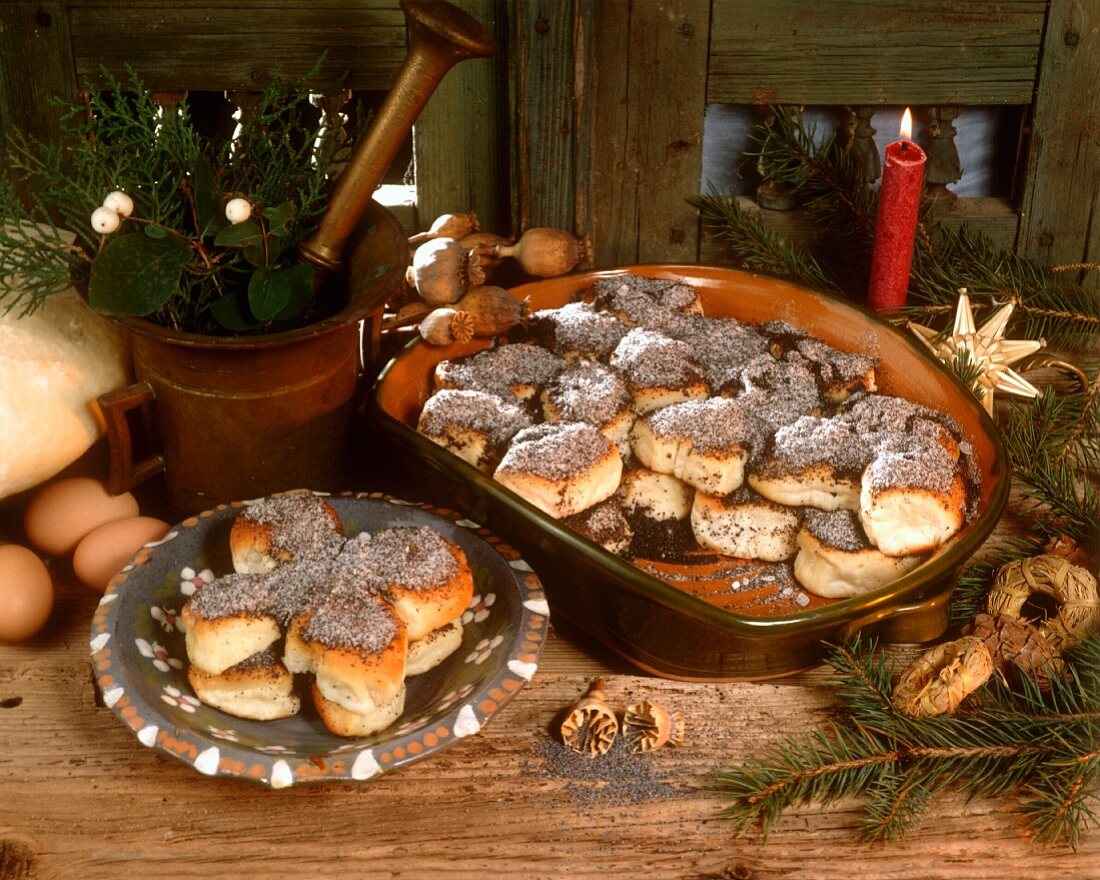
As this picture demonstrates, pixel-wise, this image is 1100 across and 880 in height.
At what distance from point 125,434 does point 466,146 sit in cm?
73

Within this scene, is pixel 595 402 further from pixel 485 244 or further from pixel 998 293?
pixel 998 293

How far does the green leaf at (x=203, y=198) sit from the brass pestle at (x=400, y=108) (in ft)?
0.37

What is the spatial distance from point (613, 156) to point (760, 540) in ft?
2.46

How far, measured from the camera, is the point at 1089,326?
1.66 metres

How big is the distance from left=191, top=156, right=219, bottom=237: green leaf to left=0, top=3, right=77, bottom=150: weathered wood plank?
478 millimetres

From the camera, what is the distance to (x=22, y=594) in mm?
1155

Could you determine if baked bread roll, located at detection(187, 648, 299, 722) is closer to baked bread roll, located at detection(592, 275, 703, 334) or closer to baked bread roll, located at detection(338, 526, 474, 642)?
baked bread roll, located at detection(338, 526, 474, 642)

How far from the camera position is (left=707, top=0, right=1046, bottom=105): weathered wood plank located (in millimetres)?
1657

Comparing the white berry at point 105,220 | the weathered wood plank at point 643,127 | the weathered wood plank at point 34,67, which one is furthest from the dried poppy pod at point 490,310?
the weathered wood plank at point 34,67

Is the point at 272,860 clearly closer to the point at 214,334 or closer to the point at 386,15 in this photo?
the point at 214,334

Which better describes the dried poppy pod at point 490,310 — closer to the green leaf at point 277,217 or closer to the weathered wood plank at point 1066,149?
the green leaf at point 277,217

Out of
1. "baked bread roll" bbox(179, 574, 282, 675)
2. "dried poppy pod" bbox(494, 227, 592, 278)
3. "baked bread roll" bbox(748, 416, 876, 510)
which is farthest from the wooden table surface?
"dried poppy pod" bbox(494, 227, 592, 278)

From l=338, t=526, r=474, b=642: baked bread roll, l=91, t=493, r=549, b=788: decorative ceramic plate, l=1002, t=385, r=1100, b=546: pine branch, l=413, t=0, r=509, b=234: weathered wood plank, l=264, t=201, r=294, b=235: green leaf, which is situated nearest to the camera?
l=91, t=493, r=549, b=788: decorative ceramic plate

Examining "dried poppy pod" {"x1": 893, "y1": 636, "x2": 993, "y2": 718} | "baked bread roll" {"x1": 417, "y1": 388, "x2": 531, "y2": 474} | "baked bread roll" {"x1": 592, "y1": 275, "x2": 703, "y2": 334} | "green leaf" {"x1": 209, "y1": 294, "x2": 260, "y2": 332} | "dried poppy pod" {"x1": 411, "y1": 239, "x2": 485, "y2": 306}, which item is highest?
"green leaf" {"x1": 209, "y1": 294, "x2": 260, "y2": 332}
